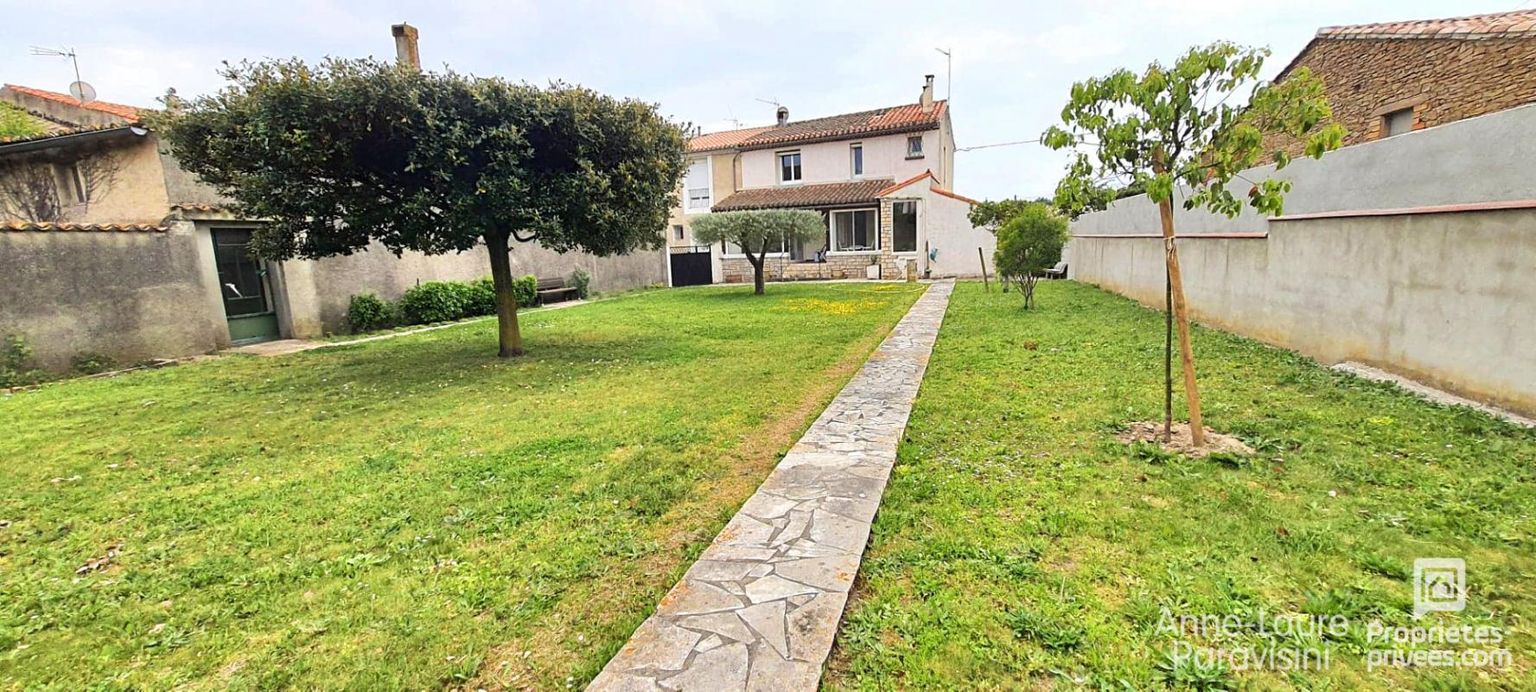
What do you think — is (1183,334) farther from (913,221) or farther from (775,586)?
(913,221)

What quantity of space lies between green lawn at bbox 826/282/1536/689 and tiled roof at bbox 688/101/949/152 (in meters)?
22.9

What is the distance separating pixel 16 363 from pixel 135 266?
2080 millimetres

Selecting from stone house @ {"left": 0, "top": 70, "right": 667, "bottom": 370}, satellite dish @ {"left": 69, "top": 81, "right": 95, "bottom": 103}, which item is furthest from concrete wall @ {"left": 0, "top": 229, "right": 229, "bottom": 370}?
satellite dish @ {"left": 69, "top": 81, "right": 95, "bottom": 103}

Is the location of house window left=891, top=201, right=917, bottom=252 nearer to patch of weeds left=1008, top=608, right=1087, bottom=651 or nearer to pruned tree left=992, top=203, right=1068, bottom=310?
pruned tree left=992, top=203, right=1068, bottom=310

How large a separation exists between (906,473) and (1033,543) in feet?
3.69

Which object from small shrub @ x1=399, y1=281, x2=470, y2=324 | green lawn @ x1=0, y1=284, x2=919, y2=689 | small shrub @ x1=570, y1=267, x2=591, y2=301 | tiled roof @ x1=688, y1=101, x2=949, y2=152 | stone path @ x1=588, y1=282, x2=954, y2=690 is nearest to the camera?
stone path @ x1=588, y1=282, x2=954, y2=690

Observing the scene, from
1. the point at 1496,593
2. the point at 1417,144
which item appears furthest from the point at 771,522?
the point at 1417,144

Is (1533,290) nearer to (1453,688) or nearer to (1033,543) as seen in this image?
(1453,688)

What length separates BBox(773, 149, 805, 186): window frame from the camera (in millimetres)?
28492

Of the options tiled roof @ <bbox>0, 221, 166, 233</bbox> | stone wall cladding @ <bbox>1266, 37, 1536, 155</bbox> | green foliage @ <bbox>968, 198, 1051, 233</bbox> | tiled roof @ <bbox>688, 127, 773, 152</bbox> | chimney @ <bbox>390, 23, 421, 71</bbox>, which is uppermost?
tiled roof @ <bbox>688, 127, 773, 152</bbox>

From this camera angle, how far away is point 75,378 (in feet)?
29.3

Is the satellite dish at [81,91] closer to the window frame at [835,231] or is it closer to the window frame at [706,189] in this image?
the window frame at [706,189]

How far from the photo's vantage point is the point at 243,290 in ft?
39.4

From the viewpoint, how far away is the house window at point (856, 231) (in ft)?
86.2
